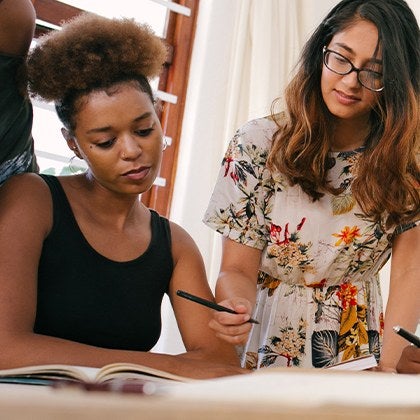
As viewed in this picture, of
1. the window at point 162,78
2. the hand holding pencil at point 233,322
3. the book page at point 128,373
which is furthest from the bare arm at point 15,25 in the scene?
the window at point 162,78

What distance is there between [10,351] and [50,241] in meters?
0.25

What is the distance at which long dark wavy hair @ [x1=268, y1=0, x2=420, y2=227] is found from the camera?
141 cm

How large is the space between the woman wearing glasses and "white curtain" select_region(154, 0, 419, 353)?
3.71 feet

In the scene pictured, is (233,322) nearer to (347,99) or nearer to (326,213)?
(326,213)

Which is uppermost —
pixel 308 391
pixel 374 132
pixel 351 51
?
pixel 351 51

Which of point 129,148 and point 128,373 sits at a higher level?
point 129,148

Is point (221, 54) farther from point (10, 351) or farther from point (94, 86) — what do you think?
point (10, 351)

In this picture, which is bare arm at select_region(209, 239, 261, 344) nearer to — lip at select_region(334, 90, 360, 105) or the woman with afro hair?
the woman with afro hair

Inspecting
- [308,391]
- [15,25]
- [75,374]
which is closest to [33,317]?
[75,374]

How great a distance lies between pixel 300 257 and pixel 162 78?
1.63 metres

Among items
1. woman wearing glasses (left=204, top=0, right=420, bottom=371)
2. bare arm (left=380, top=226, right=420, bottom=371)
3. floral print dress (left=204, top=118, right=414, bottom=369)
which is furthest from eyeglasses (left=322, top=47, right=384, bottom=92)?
bare arm (left=380, top=226, right=420, bottom=371)

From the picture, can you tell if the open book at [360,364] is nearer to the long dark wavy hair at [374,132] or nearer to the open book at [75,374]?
the open book at [75,374]

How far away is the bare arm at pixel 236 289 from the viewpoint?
117 centimetres

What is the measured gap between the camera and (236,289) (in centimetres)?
134
